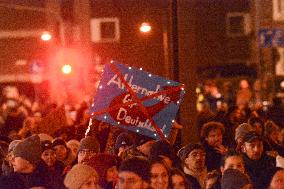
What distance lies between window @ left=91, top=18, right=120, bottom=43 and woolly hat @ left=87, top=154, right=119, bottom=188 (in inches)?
1245

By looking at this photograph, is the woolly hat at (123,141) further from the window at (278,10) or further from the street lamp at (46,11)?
the street lamp at (46,11)

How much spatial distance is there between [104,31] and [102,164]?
3280cm

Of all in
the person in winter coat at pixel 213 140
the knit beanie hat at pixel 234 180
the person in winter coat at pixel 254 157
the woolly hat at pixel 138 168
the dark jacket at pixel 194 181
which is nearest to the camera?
the woolly hat at pixel 138 168

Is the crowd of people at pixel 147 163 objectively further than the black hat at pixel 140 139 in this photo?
No

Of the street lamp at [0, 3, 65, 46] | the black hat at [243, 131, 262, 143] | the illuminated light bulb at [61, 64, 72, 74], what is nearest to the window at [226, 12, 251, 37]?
the street lamp at [0, 3, 65, 46]

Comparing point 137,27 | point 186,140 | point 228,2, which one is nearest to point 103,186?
A: point 186,140

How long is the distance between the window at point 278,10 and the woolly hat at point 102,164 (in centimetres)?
2529

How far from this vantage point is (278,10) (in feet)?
109

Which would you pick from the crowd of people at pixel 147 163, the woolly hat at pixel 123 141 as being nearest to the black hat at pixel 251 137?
the crowd of people at pixel 147 163

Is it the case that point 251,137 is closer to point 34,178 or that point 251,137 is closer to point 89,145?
point 89,145

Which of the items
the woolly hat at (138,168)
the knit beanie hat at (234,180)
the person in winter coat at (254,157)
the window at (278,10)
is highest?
the window at (278,10)

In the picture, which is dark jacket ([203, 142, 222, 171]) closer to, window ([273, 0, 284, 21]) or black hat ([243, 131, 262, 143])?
black hat ([243, 131, 262, 143])

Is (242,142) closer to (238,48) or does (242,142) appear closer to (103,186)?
(103,186)

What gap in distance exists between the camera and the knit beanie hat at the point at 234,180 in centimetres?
677
